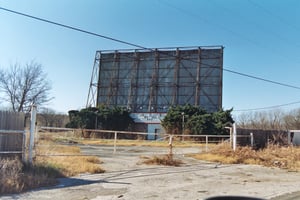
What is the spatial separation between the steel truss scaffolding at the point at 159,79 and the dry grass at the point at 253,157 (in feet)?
93.8

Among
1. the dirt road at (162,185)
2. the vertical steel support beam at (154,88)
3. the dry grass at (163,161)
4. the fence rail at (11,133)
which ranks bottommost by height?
the dirt road at (162,185)

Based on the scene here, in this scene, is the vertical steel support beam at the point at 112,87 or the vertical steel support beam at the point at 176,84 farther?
the vertical steel support beam at the point at 112,87

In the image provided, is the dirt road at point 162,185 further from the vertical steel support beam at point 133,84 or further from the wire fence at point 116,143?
the vertical steel support beam at point 133,84

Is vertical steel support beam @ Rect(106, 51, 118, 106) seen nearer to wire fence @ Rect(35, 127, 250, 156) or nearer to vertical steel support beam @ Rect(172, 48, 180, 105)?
vertical steel support beam @ Rect(172, 48, 180, 105)

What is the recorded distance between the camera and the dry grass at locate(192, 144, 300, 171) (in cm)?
1808

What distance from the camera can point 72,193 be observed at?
28.6 ft

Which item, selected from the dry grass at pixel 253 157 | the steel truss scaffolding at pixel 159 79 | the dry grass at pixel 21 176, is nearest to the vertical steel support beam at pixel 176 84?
the steel truss scaffolding at pixel 159 79

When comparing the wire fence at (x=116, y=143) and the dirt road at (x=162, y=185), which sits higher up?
the wire fence at (x=116, y=143)

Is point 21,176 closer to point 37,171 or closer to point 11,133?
point 37,171

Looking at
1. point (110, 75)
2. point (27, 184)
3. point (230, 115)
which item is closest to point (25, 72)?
point (110, 75)

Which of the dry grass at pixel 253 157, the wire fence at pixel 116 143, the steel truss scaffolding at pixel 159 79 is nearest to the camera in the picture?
the wire fence at pixel 116 143

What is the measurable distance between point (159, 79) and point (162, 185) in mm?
43650

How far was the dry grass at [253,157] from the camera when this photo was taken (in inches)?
712

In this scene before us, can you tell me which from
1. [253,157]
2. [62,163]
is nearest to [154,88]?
[253,157]
